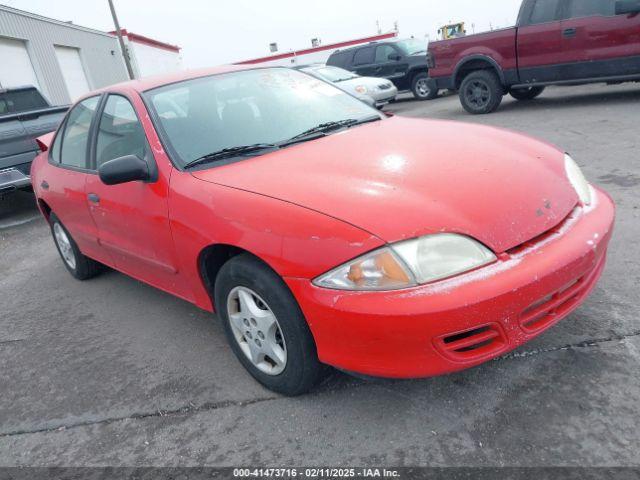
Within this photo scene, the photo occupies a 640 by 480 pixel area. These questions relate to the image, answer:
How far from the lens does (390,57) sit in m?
13.9

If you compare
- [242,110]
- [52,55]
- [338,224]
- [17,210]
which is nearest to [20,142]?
[17,210]

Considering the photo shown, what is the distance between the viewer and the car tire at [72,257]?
4363 mm

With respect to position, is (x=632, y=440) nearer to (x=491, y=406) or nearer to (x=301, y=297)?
(x=491, y=406)

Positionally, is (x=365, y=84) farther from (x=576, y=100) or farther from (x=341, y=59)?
(x=576, y=100)

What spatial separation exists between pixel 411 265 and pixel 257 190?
0.81 m

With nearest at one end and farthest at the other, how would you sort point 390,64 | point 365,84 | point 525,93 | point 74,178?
point 74,178 < point 525,93 < point 365,84 < point 390,64

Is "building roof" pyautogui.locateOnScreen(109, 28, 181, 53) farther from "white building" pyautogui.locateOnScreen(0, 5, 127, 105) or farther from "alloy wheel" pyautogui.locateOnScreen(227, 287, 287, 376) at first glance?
"alloy wheel" pyautogui.locateOnScreen(227, 287, 287, 376)

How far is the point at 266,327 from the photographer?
236 cm

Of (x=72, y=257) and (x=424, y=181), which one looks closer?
(x=424, y=181)

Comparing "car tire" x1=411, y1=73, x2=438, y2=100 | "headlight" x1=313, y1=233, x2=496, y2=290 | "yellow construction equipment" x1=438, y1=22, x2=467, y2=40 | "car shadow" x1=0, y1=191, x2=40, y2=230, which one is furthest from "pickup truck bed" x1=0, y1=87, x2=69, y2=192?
"yellow construction equipment" x1=438, y1=22, x2=467, y2=40

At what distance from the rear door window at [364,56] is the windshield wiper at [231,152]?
12.6 meters

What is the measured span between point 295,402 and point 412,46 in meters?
13.4

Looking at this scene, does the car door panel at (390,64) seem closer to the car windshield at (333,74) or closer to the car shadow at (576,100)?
the car windshield at (333,74)

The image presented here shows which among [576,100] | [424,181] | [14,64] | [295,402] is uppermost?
[14,64]
